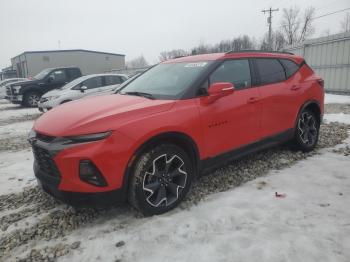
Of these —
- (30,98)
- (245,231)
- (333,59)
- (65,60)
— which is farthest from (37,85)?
(65,60)

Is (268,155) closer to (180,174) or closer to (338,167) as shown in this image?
(338,167)

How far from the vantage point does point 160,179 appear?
3.45 metres

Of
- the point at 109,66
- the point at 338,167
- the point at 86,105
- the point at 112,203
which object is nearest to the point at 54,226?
the point at 112,203

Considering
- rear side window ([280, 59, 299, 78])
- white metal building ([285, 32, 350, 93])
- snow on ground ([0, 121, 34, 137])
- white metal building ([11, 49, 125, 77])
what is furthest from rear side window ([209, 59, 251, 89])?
white metal building ([11, 49, 125, 77])

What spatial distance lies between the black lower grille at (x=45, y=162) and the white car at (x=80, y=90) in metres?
7.77

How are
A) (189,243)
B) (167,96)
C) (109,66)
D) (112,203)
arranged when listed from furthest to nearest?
(109,66), (167,96), (112,203), (189,243)

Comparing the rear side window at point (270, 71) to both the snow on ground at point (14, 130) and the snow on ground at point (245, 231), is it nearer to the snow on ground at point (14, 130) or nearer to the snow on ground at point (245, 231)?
the snow on ground at point (245, 231)

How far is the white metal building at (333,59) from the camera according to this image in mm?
13844

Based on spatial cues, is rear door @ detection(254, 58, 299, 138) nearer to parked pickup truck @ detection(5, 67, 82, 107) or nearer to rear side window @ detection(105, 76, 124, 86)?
rear side window @ detection(105, 76, 124, 86)

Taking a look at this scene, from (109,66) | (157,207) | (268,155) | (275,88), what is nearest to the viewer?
(157,207)

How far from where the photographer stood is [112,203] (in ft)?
10.3

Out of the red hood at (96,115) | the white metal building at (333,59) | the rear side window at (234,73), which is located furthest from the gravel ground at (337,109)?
the red hood at (96,115)

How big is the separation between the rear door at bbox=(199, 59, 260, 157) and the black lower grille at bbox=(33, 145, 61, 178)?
1.67 meters

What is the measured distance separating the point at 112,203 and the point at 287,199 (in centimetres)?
203
